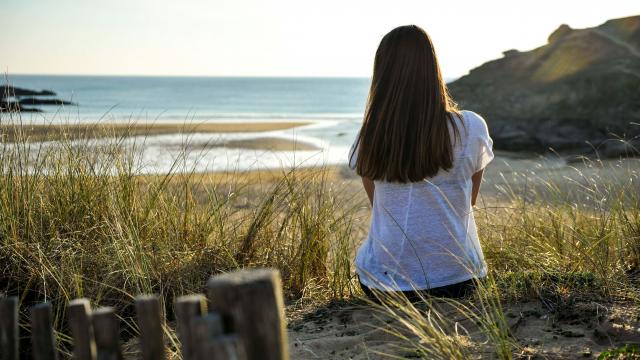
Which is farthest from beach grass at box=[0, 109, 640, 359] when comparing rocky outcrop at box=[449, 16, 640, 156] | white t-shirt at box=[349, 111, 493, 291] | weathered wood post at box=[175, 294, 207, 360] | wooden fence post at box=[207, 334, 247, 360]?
rocky outcrop at box=[449, 16, 640, 156]

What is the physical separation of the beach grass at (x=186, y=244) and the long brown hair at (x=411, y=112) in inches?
25.9

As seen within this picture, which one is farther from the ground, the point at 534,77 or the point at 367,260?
the point at 534,77

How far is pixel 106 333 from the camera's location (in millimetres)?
1858

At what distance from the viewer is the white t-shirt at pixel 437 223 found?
11.2 ft

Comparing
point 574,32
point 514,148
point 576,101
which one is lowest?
point 514,148

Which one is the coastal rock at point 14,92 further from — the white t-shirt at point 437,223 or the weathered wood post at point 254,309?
the weathered wood post at point 254,309

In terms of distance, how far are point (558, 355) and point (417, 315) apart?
0.61 m

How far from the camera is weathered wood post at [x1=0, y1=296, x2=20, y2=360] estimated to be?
198 centimetres

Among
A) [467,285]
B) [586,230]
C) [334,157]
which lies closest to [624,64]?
[334,157]

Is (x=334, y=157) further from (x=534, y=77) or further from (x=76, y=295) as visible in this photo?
(x=76, y=295)

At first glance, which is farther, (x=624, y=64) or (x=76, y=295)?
(x=624, y=64)

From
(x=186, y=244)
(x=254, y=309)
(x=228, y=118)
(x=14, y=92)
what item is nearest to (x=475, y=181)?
(x=186, y=244)

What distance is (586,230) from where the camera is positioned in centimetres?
431

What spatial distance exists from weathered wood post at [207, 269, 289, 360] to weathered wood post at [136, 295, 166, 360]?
0.35 meters
